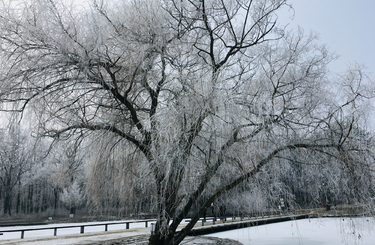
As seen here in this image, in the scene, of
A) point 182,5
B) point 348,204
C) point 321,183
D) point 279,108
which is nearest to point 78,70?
point 182,5

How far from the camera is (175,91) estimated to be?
5.55 m

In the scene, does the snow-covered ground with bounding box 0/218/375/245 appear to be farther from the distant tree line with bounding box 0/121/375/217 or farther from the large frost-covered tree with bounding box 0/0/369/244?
the large frost-covered tree with bounding box 0/0/369/244

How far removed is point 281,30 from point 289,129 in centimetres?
202

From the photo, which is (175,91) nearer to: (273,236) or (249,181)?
(249,181)

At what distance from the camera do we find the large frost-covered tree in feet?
16.2

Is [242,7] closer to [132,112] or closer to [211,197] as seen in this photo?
[132,112]

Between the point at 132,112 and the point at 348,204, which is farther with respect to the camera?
the point at 132,112

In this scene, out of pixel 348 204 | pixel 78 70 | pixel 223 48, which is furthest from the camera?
pixel 223 48

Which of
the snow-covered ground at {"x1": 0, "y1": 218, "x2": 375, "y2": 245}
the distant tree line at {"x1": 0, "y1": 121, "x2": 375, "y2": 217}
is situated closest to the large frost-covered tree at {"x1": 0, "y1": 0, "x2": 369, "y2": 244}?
the distant tree line at {"x1": 0, "y1": 121, "x2": 375, "y2": 217}

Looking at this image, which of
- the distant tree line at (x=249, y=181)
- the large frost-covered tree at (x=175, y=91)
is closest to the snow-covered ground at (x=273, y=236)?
the distant tree line at (x=249, y=181)

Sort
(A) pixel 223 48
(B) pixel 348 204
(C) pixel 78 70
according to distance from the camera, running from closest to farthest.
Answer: (C) pixel 78 70 < (B) pixel 348 204 < (A) pixel 223 48

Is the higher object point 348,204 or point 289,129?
point 289,129

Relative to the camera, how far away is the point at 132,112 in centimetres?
618

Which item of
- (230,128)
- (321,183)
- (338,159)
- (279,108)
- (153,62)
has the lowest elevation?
(321,183)
